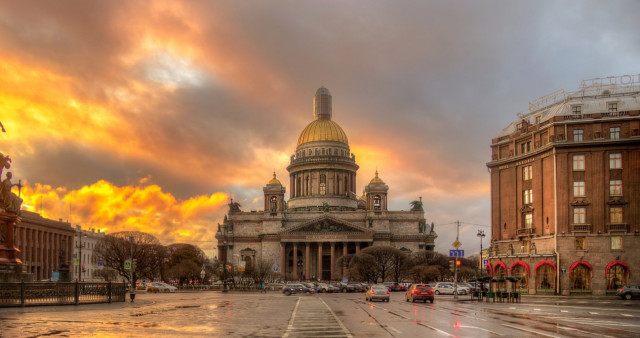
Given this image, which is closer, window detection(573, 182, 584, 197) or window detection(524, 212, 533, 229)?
window detection(573, 182, 584, 197)

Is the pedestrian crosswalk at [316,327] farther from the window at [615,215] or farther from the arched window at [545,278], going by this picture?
the window at [615,215]

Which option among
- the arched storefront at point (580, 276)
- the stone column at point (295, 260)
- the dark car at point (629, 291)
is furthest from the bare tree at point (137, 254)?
the dark car at point (629, 291)

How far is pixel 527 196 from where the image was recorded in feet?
244

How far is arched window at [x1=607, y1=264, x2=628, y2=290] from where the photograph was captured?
211ft

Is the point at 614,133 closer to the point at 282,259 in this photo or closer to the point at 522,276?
the point at 522,276

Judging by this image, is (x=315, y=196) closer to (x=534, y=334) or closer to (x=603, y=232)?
(x=603, y=232)

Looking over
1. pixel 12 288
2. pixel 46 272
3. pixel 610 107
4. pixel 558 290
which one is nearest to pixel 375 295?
pixel 558 290

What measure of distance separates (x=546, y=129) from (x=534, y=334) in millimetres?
51181

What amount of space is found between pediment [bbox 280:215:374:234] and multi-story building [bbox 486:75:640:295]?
2711 inches

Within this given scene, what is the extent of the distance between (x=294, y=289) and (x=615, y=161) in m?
36.9

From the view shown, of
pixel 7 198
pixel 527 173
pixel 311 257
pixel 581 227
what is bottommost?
pixel 311 257

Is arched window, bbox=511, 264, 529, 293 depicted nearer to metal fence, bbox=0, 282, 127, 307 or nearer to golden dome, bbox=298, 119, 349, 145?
metal fence, bbox=0, 282, 127, 307

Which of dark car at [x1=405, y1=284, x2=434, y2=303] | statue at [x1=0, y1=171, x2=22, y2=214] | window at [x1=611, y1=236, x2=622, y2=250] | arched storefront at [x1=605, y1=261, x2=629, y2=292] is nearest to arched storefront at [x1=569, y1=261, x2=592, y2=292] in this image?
arched storefront at [x1=605, y1=261, x2=629, y2=292]

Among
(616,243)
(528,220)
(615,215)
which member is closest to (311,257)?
(528,220)
